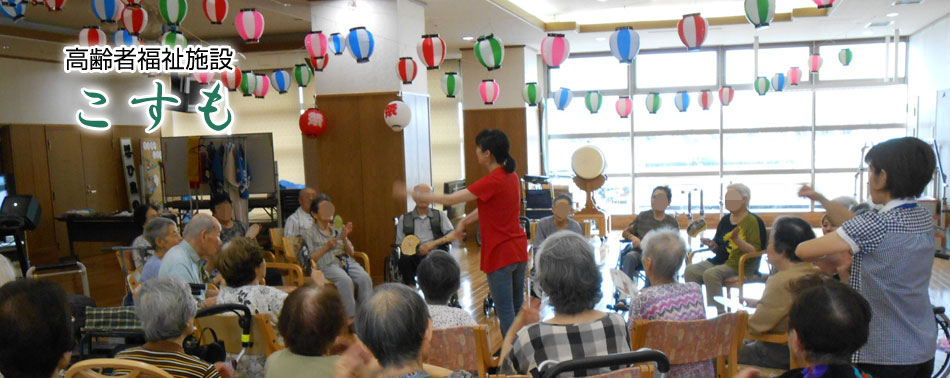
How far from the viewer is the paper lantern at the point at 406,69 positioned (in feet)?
22.5

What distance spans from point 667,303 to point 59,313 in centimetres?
210

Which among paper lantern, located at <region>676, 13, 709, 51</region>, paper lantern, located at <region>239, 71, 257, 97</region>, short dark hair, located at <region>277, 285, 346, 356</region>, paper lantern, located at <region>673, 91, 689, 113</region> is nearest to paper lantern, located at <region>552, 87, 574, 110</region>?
paper lantern, located at <region>673, 91, 689, 113</region>

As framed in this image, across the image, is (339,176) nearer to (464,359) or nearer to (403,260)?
(403,260)

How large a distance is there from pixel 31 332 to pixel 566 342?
5.03 feet

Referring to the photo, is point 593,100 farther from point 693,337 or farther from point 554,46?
point 693,337

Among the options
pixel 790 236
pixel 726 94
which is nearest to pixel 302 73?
pixel 726 94

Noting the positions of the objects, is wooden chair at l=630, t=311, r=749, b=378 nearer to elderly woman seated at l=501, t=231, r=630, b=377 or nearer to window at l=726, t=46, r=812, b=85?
elderly woman seated at l=501, t=231, r=630, b=377

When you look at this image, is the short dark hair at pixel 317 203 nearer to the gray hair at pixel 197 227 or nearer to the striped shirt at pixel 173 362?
the gray hair at pixel 197 227

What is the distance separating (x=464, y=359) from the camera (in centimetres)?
259

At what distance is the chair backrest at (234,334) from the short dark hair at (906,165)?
8.02 feet

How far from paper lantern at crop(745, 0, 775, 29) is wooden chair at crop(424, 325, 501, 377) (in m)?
4.11

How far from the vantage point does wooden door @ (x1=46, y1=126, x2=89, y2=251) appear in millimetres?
10453

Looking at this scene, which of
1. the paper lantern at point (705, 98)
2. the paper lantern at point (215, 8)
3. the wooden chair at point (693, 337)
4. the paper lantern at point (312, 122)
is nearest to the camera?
the wooden chair at point (693, 337)

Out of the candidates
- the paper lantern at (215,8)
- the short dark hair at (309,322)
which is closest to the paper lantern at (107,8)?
the paper lantern at (215,8)
